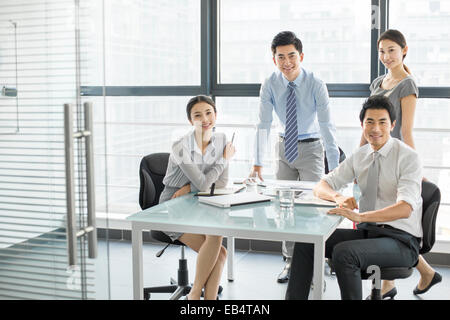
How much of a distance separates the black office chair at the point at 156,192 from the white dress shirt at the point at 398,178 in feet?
3.79

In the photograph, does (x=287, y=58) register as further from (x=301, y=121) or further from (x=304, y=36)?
(x=304, y=36)

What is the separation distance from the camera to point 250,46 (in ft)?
14.1

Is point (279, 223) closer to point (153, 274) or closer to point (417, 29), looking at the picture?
point (153, 274)

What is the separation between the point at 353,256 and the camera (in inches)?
94.8

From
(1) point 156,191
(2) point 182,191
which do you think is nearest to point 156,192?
(1) point 156,191

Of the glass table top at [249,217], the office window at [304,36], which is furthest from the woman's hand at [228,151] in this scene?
the office window at [304,36]

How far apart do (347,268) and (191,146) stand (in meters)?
1.06

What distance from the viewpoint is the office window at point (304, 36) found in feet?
13.2

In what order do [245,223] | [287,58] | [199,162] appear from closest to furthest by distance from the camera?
[245,223], [199,162], [287,58]

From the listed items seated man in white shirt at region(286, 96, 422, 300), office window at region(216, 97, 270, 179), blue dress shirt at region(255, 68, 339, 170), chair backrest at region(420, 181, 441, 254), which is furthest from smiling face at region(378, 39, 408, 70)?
office window at region(216, 97, 270, 179)

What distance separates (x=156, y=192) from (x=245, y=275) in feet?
2.94

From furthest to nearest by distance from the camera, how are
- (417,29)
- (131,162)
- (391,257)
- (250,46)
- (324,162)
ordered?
(131,162) → (250,46) → (417,29) → (324,162) → (391,257)

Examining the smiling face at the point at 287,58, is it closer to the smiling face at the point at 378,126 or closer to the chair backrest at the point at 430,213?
the smiling face at the point at 378,126
